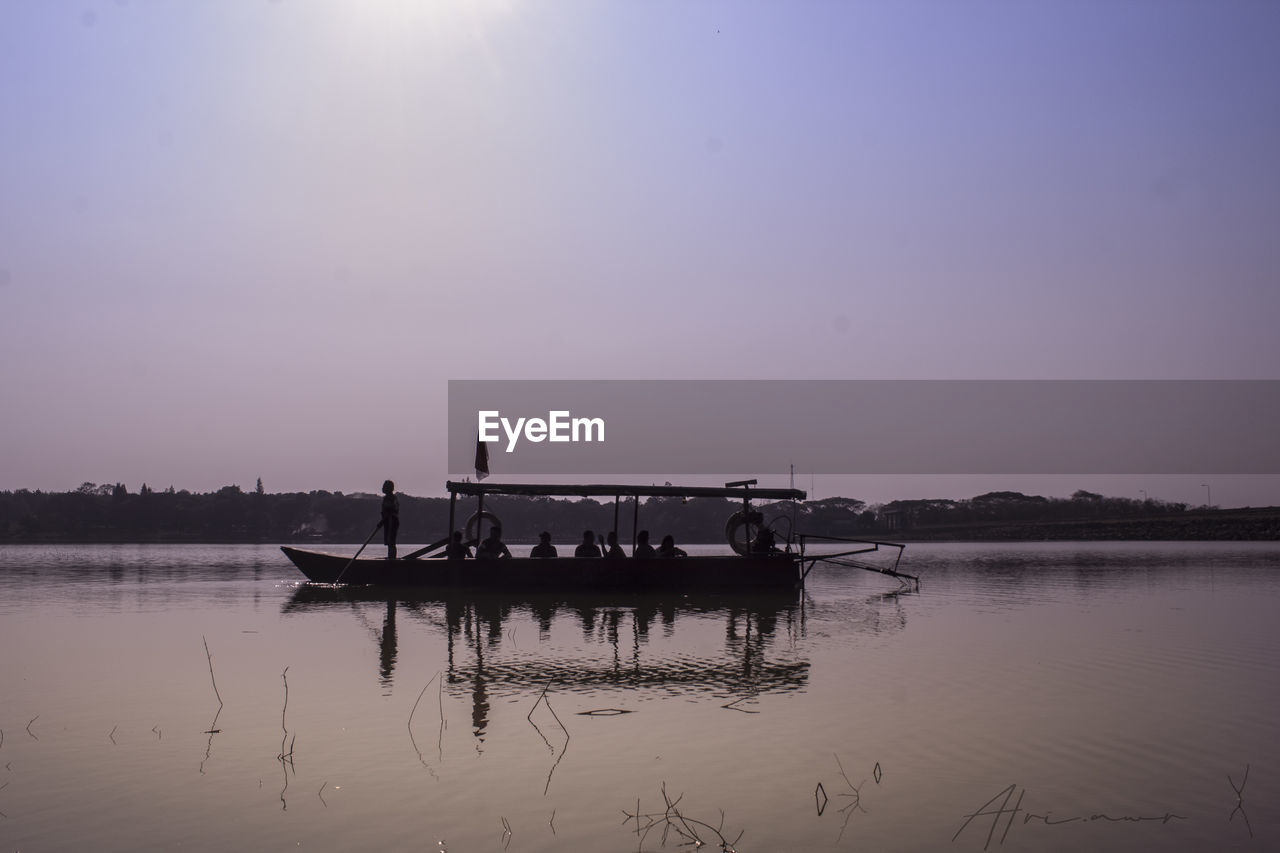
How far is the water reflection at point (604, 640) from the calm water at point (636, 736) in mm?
104

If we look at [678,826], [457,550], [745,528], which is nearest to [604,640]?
[678,826]

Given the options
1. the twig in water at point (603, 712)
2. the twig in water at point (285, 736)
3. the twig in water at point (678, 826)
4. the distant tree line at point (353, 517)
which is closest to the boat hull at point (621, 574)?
the twig in water at point (285, 736)

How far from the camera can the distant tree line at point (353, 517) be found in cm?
12269

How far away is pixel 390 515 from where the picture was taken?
28953mm

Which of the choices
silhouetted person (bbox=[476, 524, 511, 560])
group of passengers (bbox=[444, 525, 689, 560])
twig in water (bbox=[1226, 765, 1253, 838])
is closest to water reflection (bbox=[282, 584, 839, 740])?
silhouetted person (bbox=[476, 524, 511, 560])

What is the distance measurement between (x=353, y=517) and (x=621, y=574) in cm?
12713

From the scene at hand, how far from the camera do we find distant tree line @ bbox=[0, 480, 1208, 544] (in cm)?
12269

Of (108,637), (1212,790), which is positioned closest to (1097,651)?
(1212,790)

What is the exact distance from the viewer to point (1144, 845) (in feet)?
20.0

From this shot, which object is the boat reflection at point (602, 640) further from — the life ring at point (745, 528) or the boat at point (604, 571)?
the life ring at point (745, 528)

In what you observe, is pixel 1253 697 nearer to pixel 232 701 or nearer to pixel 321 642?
pixel 232 701

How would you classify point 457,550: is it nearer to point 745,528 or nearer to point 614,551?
point 614,551

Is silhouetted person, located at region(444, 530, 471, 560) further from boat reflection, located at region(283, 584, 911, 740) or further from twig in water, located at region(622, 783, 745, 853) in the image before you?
twig in water, located at region(622, 783, 745, 853)

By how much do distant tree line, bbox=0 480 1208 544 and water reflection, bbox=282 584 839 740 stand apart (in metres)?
94.5
